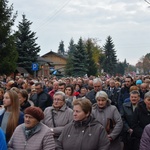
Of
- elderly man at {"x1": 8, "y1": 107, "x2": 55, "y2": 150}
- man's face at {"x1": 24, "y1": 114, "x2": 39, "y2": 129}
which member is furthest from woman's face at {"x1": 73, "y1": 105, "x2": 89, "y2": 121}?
man's face at {"x1": 24, "y1": 114, "x2": 39, "y2": 129}

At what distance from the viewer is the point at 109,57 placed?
87.1 m

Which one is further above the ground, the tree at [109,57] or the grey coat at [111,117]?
the tree at [109,57]

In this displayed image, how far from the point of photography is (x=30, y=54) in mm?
47406

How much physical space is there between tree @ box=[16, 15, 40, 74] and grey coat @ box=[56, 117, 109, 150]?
42.3 metres

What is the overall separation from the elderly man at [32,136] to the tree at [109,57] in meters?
81.9

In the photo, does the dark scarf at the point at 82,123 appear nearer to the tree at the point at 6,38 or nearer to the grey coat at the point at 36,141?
the grey coat at the point at 36,141

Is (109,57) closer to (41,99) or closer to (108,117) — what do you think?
(41,99)

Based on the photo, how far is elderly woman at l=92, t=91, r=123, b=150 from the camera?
641 cm

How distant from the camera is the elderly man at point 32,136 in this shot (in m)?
4.37

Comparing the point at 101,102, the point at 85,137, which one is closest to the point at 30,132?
the point at 85,137

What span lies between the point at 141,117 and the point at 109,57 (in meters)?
81.4

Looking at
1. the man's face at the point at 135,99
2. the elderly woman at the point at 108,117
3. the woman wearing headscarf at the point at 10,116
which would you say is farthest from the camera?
the man's face at the point at 135,99

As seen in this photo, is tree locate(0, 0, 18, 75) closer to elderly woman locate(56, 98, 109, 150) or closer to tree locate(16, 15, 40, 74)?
tree locate(16, 15, 40, 74)

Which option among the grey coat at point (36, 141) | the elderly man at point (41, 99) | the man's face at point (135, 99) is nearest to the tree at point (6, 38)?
the elderly man at point (41, 99)
